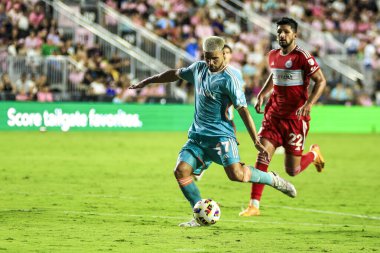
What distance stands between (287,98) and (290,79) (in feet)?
0.87

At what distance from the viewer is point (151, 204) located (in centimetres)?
1409

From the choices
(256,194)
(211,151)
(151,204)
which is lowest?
(151,204)

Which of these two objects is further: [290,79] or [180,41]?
[180,41]

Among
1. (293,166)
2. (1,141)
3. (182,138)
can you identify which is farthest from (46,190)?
(182,138)

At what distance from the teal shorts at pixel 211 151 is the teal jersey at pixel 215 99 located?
8 cm

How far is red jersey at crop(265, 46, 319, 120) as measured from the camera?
13.0 m

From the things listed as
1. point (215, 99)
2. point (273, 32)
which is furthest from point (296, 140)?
point (273, 32)

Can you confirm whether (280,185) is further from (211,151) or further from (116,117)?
(116,117)

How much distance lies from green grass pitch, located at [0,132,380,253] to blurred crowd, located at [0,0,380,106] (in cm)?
453

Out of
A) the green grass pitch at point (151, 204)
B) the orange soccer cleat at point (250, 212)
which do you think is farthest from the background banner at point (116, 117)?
the orange soccer cleat at point (250, 212)

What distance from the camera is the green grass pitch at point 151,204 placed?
10.1 meters

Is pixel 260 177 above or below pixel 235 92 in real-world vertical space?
below

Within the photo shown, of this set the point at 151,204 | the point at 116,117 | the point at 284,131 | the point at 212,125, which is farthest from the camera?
the point at 116,117

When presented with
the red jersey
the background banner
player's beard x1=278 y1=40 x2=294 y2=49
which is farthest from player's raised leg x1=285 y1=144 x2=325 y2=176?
the background banner
